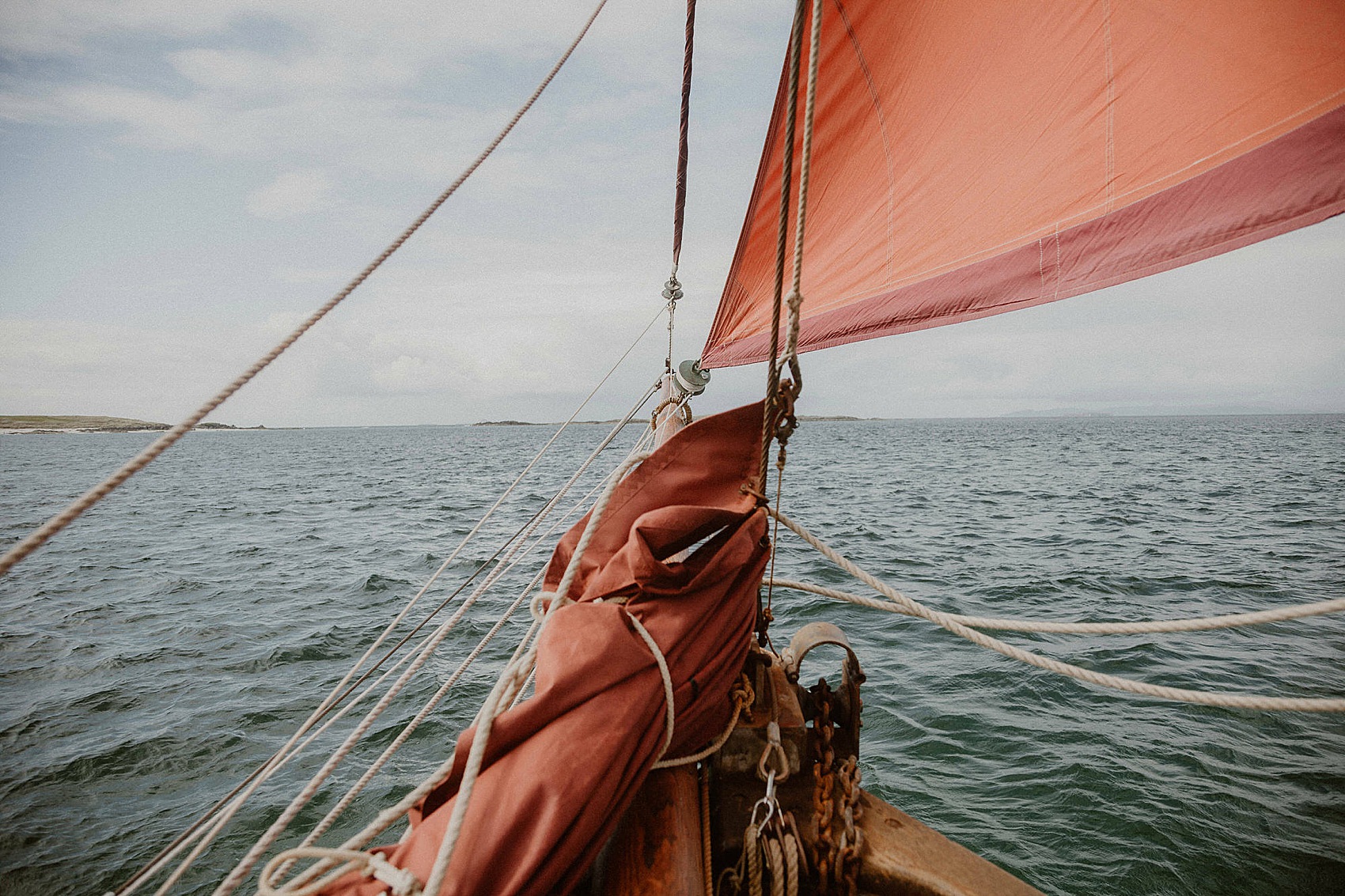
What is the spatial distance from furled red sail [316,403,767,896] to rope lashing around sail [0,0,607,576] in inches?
33.8

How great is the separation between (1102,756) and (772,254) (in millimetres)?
4420

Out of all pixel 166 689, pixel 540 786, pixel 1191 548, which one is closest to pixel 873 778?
pixel 540 786

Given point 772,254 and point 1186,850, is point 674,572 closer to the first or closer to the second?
A: point 772,254

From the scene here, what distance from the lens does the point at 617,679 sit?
5.04 ft

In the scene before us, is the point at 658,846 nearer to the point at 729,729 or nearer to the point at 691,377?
the point at 729,729

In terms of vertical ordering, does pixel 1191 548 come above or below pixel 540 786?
below

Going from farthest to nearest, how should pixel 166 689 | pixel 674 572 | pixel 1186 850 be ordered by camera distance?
pixel 166 689, pixel 1186 850, pixel 674 572

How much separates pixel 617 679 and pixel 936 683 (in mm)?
5355

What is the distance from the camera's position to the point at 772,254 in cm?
352

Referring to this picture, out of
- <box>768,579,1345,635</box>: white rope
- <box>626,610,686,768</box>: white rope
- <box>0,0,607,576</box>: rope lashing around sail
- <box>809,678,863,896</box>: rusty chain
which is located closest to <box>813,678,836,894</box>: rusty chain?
<box>809,678,863,896</box>: rusty chain

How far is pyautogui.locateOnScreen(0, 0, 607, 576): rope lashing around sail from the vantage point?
1131mm

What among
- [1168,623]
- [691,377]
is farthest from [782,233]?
[691,377]

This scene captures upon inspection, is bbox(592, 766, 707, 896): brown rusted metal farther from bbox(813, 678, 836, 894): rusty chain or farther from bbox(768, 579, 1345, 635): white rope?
bbox(768, 579, 1345, 635): white rope

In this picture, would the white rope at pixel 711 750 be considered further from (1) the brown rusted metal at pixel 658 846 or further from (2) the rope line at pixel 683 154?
(2) the rope line at pixel 683 154
